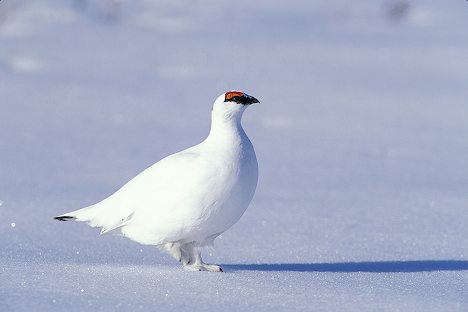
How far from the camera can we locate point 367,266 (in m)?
4.12

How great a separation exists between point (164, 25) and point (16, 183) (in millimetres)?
6716

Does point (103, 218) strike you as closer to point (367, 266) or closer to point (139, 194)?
point (139, 194)

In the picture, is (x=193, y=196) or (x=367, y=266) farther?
(x=367, y=266)

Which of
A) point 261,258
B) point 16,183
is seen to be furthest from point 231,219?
point 16,183

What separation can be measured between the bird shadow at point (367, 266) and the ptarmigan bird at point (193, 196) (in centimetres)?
26

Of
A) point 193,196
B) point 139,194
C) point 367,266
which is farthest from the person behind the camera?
point 367,266

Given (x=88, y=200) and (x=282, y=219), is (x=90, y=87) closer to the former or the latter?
(x=88, y=200)

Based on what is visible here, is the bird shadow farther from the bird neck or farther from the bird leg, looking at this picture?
the bird neck

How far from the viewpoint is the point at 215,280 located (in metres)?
3.56

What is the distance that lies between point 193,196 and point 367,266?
877 mm

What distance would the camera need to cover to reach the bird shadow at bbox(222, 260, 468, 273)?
396cm

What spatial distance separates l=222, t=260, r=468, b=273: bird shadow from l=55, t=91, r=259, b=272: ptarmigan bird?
0.26 m

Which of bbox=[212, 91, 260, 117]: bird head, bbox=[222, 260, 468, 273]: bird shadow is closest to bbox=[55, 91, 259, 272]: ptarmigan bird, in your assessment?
bbox=[212, 91, 260, 117]: bird head

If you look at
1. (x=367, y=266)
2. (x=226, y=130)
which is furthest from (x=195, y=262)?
(x=367, y=266)
